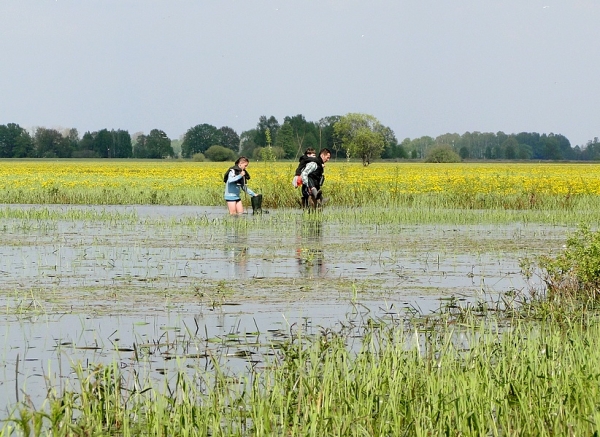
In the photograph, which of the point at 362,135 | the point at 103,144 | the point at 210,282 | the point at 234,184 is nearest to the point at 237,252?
the point at 210,282

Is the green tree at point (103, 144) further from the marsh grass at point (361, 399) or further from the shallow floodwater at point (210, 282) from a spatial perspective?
the marsh grass at point (361, 399)

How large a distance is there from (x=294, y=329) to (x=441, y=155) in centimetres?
11439

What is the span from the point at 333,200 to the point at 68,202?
780cm

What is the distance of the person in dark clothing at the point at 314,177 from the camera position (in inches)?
914

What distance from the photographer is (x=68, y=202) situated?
30156mm

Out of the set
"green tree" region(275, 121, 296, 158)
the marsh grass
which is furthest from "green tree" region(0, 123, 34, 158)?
the marsh grass

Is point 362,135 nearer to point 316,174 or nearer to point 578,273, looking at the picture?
point 316,174

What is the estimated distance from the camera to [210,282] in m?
12.0

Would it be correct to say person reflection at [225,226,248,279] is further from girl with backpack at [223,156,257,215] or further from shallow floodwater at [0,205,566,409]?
girl with backpack at [223,156,257,215]

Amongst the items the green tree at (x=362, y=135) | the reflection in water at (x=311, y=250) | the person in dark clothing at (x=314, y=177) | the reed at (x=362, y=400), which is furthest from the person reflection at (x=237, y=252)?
the green tree at (x=362, y=135)

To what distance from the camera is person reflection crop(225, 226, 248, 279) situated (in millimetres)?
13055

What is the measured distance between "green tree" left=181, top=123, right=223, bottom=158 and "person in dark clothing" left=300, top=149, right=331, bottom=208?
13684 centimetres

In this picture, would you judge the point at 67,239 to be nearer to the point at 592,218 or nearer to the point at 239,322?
the point at 239,322

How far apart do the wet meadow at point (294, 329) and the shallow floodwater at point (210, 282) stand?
37 mm
